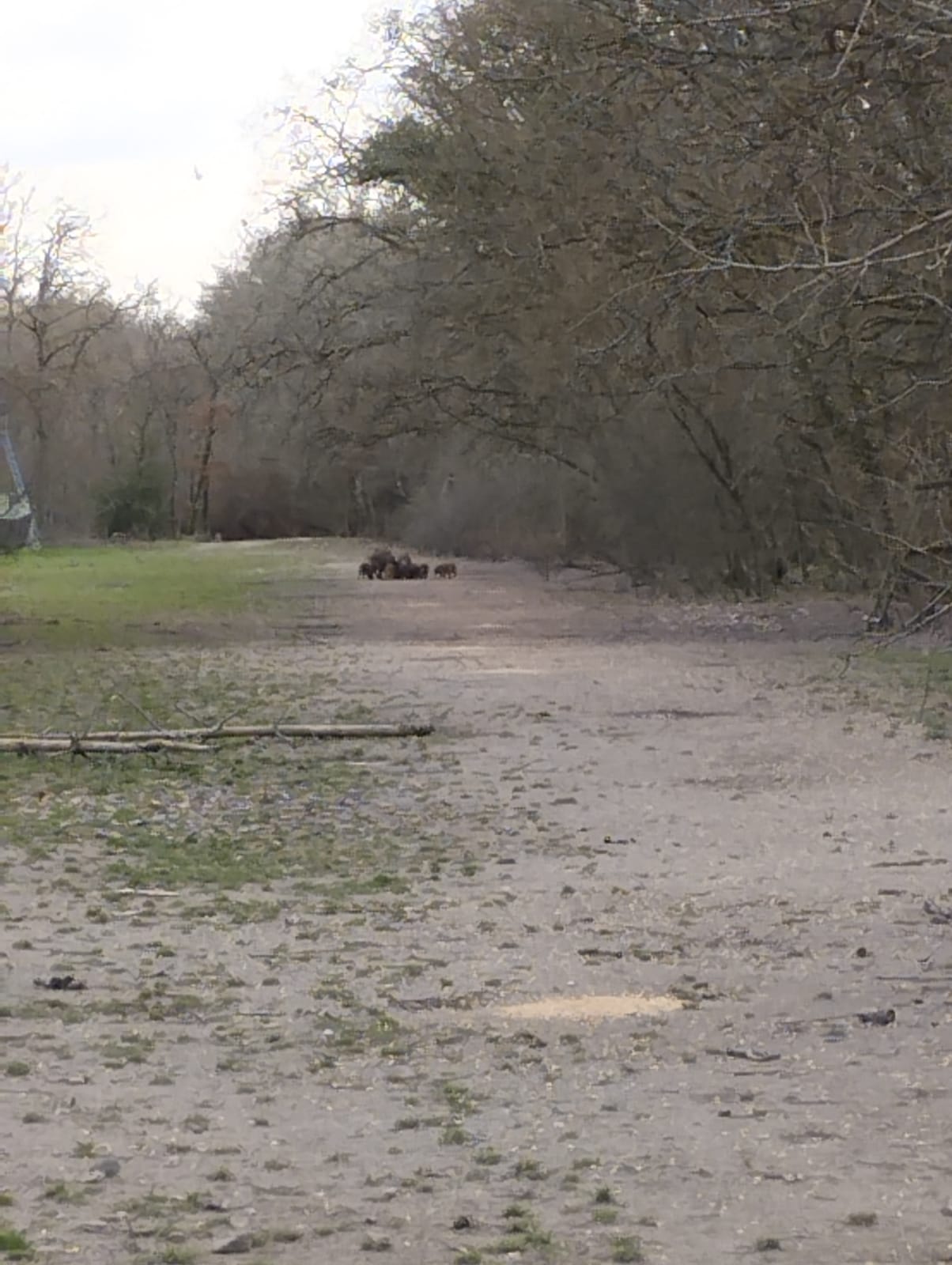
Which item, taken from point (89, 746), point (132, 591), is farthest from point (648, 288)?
point (132, 591)

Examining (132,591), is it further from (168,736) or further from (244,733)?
(168,736)

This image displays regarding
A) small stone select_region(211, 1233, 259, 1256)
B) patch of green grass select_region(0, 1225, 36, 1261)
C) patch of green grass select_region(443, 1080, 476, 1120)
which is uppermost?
patch of green grass select_region(0, 1225, 36, 1261)

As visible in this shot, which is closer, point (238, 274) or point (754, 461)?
point (754, 461)

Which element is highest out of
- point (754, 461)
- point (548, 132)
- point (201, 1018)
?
point (548, 132)

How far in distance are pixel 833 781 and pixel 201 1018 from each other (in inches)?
285

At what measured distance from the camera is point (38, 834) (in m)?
11.7

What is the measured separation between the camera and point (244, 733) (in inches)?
635

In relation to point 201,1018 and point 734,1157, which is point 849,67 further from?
point 734,1157

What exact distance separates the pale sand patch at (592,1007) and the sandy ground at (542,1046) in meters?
0.03

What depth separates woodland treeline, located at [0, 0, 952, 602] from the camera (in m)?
13.2

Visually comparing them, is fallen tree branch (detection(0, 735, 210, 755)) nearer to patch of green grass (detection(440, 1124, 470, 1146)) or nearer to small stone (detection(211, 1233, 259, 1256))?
patch of green grass (detection(440, 1124, 470, 1146))

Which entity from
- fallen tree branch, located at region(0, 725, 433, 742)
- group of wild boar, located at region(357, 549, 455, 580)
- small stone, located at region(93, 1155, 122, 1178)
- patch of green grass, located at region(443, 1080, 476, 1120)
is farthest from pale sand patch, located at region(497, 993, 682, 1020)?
group of wild boar, located at region(357, 549, 455, 580)

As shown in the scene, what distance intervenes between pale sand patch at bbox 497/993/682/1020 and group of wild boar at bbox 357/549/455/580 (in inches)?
1598

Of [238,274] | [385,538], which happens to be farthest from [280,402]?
[385,538]
